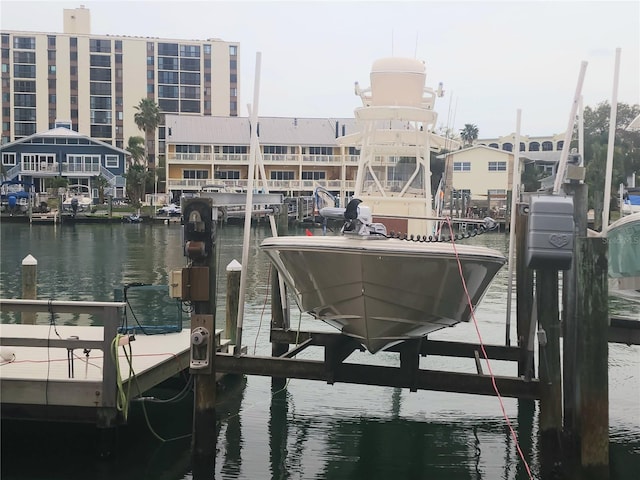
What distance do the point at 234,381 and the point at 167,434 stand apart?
2735 mm

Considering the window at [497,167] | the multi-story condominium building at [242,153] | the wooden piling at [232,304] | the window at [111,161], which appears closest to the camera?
the wooden piling at [232,304]

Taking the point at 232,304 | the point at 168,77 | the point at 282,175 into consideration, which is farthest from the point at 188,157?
the point at 232,304

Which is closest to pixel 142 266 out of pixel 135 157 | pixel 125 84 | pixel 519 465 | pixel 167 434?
pixel 167 434

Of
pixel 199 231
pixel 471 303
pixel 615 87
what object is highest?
pixel 615 87

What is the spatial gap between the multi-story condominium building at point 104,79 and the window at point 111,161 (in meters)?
19.5

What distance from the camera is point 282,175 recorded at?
74625 millimetres

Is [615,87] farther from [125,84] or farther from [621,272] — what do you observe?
[125,84]

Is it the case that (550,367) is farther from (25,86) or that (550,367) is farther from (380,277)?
(25,86)

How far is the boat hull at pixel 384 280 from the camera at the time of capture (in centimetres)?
767

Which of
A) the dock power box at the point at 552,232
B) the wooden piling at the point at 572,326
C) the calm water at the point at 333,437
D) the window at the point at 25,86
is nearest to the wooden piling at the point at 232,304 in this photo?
the calm water at the point at 333,437

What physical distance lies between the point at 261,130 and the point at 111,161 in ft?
56.8

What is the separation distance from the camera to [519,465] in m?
8.69

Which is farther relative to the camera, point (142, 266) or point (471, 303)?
point (142, 266)

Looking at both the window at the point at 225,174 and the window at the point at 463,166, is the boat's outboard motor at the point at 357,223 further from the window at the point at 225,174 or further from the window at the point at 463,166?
the window at the point at 225,174
